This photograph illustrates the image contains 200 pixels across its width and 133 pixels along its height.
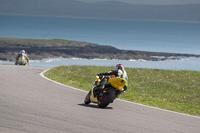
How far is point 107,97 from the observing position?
13664 millimetres

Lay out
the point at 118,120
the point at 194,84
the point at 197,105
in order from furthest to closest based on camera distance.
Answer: the point at 194,84, the point at 197,105, the point at 118,120

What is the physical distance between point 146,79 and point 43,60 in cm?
14645

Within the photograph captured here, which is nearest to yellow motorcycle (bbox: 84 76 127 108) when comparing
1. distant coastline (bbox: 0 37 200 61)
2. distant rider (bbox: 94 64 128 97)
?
distant rider (bbox: 94 64 128 97)

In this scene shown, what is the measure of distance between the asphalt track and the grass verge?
8.36 feet

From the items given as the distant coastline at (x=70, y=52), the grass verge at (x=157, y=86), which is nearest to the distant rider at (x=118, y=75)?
the grass verge at (x=157, y=86)

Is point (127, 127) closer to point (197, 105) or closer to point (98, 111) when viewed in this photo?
point (98, 111)

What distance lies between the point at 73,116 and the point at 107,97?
6.96ft

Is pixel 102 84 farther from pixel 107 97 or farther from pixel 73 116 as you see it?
pixel 73 116

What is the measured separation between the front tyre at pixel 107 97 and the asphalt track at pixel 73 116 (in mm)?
181

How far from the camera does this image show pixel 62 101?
14.6 meters

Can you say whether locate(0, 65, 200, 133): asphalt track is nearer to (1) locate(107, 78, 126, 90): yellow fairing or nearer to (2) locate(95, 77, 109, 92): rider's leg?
(2) locate(95, 77, 109, 92): rider's leg

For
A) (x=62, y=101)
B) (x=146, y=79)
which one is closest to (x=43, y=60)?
(x=146, y=79)

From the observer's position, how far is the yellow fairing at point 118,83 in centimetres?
1355

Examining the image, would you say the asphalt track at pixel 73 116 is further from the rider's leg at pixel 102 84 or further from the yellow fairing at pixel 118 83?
the yellow fairing at pixel 118 83
